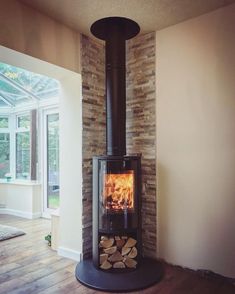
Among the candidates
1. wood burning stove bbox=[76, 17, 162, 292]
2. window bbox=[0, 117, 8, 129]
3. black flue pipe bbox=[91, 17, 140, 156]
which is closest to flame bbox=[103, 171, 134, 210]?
wood burning stove bbox=[76, 17, 162, 292]

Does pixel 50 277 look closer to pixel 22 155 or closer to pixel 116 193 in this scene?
pixel 116 193

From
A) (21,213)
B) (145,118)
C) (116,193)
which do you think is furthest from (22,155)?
(116,193)

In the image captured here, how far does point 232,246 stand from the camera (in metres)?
2.47

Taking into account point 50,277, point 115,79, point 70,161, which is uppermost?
point 115,79

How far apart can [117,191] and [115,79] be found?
3.57 ft

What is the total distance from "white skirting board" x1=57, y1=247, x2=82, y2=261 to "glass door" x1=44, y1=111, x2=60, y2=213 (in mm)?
1915

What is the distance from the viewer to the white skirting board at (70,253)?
294 centimetres

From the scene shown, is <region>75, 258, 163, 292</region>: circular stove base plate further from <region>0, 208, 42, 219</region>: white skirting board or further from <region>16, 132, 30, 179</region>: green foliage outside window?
<region>16, 132, 30, 179</region>: green foliage outside window

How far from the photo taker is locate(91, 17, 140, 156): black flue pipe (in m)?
2.59

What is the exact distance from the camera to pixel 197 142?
268cm

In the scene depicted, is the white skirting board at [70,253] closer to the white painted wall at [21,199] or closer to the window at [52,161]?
the window at [52,161]

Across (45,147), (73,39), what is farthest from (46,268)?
(45,147)

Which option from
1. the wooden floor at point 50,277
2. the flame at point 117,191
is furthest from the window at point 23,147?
the flame at point 117,191

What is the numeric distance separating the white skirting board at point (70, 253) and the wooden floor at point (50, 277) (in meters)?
0.06
